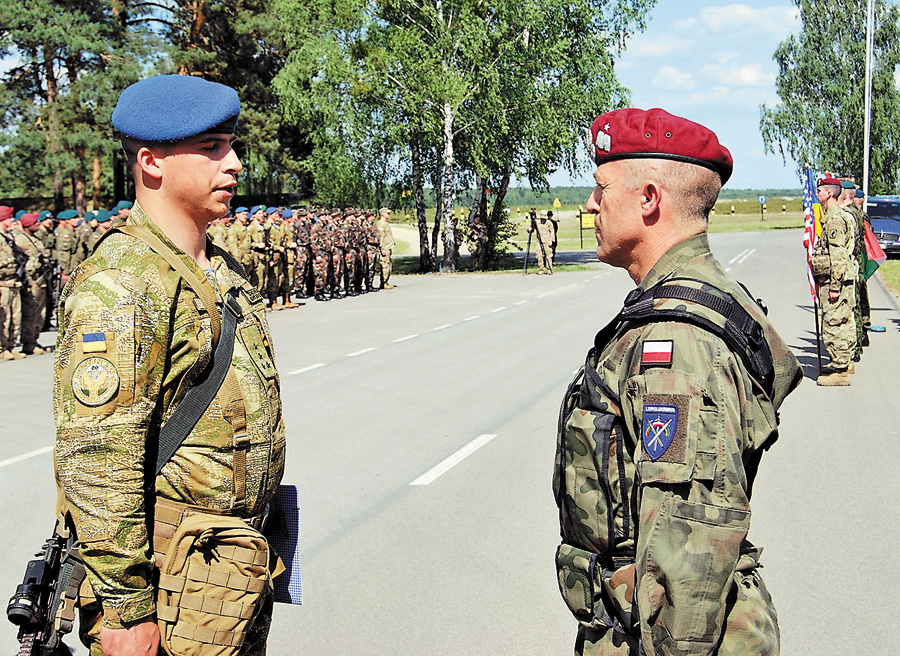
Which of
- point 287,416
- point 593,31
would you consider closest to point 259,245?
point 287,416

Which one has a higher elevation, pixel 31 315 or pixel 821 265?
pixel 821 265

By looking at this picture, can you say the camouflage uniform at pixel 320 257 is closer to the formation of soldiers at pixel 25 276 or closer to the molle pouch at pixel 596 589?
the formation of soldiers at pixel 25 276

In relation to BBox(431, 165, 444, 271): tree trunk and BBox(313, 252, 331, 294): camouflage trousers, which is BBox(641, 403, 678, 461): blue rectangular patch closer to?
BBox(313, 252, 331, 294): camouflage trousers

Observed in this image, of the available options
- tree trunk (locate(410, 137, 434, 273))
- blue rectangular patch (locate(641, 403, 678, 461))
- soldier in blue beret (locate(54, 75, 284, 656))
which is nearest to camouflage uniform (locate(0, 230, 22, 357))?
soldier in blue beret (locate(54, 75, 284, 656))

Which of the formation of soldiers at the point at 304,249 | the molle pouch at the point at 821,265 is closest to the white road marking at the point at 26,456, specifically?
the molle pouch at the point at 821,265

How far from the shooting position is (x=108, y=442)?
219cm

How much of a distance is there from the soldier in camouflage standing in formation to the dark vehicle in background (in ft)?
71.4

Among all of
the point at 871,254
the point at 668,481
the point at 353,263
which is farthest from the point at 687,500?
the point at 353,263

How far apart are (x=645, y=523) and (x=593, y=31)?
3486cm

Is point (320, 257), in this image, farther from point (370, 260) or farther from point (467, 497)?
point (467, 497)

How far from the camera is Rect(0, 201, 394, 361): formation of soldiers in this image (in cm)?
1378

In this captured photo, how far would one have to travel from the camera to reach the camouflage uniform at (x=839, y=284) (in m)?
9.89

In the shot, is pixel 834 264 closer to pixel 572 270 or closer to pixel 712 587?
pixel 712 587

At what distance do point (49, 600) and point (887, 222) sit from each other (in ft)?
107
